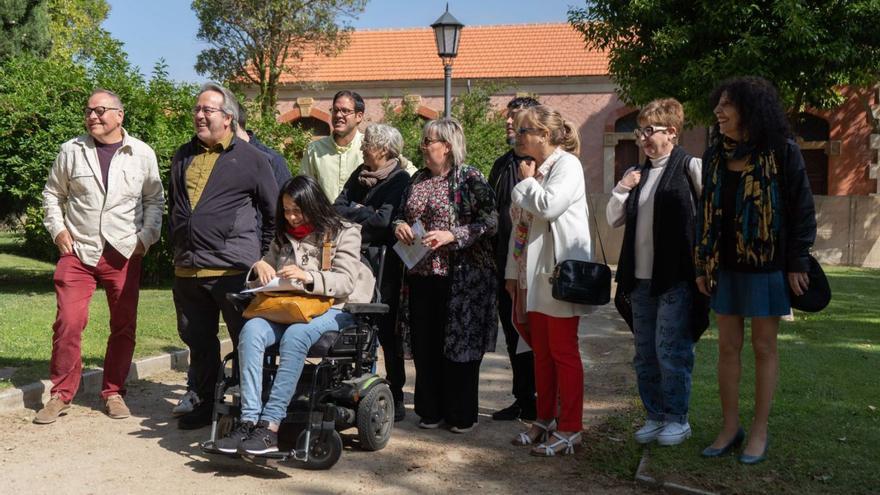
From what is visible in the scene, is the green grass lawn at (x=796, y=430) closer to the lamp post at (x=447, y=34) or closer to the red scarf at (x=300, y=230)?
the red scarf at (x=300, y=230)

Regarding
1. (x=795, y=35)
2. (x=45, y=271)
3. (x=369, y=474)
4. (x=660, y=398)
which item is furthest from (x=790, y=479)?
(x=45, y=271)

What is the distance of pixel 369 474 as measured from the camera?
503 cm

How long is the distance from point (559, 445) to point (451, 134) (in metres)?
2.00

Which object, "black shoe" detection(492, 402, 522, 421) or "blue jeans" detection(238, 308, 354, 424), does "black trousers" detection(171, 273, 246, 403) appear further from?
"black shoe" detection(492, 402, 522, 421)

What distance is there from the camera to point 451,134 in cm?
592

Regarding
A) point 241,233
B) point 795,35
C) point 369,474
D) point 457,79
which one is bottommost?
point 369,474

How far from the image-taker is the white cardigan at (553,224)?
531cm

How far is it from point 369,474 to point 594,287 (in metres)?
1.59

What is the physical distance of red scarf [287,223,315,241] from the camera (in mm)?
5535

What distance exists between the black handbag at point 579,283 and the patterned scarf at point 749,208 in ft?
2.04

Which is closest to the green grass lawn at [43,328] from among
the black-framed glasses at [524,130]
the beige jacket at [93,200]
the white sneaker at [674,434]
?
the beige jacket at [93,200]

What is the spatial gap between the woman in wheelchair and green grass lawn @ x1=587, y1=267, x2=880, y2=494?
66.7 inches

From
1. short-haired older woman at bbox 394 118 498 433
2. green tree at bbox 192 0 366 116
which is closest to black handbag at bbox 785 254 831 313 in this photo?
short-haired older woman at bbox 394 118 498 433

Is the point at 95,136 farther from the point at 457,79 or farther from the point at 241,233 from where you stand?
the point at 457,79
